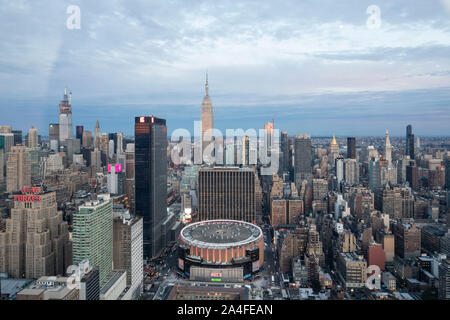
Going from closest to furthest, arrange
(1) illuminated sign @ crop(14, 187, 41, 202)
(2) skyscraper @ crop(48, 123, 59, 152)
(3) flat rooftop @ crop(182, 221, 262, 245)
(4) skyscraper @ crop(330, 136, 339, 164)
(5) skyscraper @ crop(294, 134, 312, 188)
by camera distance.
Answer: (2) skyscraper @ crop(48, 123, 59, 152)
(1) illuminated sign @ crop(14, 187, 41, 202)
(3) flat rooftop @ crop(182, 221, 262, 245)
(4) skyscraper @ crop(330, 136, 339, 164)
(5) skyscraper @ crop(294, 134, 312, 188)

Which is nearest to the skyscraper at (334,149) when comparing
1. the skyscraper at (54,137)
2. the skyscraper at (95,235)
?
the skyscraper at (95,235)

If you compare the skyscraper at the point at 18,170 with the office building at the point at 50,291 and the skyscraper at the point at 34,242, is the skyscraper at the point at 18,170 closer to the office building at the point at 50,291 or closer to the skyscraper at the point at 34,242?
the skyscraper at the point at 34,242

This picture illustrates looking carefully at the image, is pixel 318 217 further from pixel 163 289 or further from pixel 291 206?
pixel 163 289

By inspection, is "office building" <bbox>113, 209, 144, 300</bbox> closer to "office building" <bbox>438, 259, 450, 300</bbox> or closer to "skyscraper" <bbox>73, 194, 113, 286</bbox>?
"skyscraper" <bbox>73, 194, 113, 286</bbox>

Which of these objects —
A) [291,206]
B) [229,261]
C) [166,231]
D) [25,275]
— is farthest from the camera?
[291,206]

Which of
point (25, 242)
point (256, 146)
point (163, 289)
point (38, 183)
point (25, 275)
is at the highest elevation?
point (256, 146)

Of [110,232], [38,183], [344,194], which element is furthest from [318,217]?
[38,183]

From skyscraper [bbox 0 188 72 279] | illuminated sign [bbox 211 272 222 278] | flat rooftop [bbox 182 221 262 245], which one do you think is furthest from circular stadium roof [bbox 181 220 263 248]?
skyscraper [bbox 0 188 72 279]
